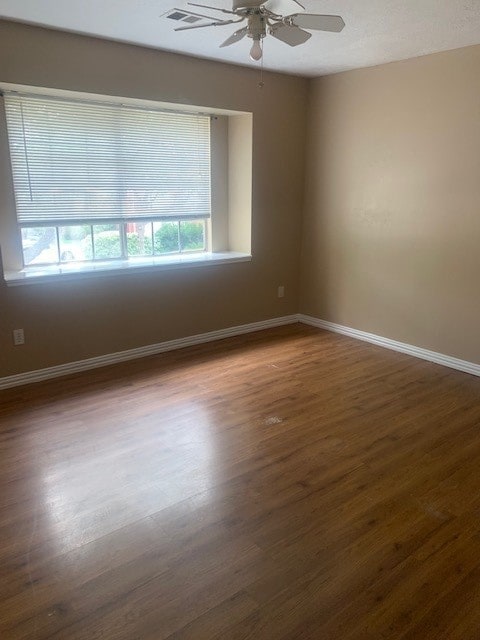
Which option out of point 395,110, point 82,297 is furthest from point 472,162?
point 82,297

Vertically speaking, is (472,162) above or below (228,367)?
above

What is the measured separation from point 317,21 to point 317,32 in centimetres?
101

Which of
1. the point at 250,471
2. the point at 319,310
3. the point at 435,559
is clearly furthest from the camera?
the point at 319,310

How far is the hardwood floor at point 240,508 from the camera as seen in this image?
5.30 ft

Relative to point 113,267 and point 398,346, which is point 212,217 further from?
point 398,346

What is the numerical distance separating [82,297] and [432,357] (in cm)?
301

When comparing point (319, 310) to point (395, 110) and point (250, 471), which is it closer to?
point (395, 110)

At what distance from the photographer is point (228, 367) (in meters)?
3.88

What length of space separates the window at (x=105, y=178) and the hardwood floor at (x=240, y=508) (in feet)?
4.07

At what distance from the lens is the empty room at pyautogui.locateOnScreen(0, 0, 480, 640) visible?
5.82 feet

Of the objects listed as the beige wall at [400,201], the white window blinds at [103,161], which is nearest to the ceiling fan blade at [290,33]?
the beige wall at [400,201]

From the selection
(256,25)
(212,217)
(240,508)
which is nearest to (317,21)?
(256,25)

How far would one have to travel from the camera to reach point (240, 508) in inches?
84.4

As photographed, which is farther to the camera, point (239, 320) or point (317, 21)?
point (239, 320)
